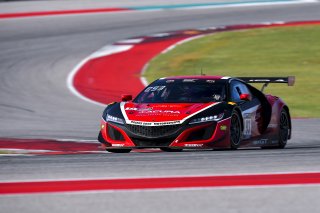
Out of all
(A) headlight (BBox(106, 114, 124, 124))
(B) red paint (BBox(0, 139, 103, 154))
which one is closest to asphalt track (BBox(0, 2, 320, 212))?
(B) red paint (BBox(0, 139, 103, 154))

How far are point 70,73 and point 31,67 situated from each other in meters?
1.36

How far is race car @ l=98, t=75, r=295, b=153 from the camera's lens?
465 inches

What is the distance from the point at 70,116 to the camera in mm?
18891

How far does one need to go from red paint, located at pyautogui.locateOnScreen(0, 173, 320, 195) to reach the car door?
15.7 ft

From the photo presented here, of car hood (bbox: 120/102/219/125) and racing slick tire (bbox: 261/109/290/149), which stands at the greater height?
car hood (bbox: 120/102/219/125)

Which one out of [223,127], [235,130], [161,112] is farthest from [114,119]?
[235,130]

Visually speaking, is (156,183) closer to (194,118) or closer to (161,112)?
(194,118)

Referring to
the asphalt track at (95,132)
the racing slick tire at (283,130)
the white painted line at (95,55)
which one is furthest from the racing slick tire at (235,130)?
the white painted line at (95,55)

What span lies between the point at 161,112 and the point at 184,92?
1052mm

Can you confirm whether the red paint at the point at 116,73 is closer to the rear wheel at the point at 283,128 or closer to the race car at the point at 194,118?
the rear wheel at the point at 283,128

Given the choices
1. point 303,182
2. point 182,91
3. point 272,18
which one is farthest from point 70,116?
point 272,18

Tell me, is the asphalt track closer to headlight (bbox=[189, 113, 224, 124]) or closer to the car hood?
headlight (bbox=[189, 113, 224, 124])

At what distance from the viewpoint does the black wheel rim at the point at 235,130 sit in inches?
482

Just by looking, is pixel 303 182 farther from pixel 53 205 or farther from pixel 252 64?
pixel 252 64
